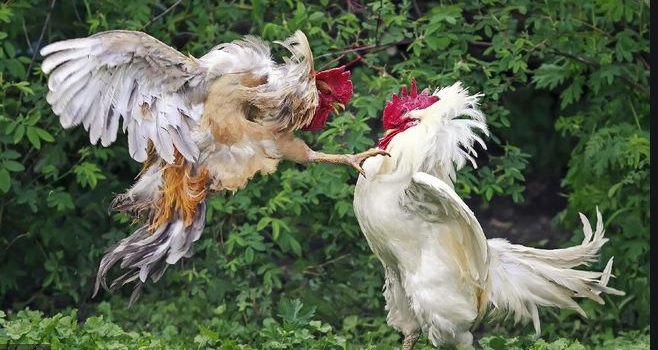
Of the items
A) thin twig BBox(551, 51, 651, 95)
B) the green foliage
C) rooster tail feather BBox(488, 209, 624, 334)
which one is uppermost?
thin twig BBox(551, 51, 651, 95)

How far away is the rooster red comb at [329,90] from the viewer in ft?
19.0

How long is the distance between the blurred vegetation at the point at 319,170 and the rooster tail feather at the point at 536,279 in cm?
115

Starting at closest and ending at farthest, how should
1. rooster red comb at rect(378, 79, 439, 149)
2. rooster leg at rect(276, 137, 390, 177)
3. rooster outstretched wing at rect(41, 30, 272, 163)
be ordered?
rooster outstretched wing at rect(41, 30, 272, 163)
rooster leg at rect(276, 137, 390, 177)
rooster red comb at rect(378, 79, 439, 149)

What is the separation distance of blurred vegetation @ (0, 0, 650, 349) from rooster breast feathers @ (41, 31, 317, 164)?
69.9 inches

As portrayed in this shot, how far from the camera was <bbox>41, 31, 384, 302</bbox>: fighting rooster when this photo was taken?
5355 millimetres

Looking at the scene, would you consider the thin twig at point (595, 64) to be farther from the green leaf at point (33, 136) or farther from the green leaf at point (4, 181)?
the green leaf at point (4, 181)

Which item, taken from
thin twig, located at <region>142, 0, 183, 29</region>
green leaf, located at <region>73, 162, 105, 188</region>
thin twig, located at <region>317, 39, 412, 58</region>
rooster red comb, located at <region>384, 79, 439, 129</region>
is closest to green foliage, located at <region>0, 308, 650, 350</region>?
green leaf, located at <region>73, 162, 105, 188</region>

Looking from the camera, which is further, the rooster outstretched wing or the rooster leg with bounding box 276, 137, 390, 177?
the rooster leg with bounding box 276, 137, 390, 177

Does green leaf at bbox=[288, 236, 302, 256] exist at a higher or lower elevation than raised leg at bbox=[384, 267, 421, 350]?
lower

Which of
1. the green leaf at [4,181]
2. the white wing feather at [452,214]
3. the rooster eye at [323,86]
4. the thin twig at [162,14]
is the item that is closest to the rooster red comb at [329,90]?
the rooster eye at [323,86]

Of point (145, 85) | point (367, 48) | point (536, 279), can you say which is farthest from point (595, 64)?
point (145, 85)

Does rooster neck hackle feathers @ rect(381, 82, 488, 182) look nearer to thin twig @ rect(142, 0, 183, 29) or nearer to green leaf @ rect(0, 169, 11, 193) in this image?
thin twig @ rect(142, 0, 183, 29)

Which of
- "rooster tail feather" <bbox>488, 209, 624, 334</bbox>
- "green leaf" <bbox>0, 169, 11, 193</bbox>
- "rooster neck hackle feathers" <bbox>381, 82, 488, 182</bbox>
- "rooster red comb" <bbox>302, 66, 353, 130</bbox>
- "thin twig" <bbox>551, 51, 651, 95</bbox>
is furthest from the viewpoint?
"thin twig" <bbox>551, 51, 651, 95</bbox>

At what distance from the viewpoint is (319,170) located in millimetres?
7648
